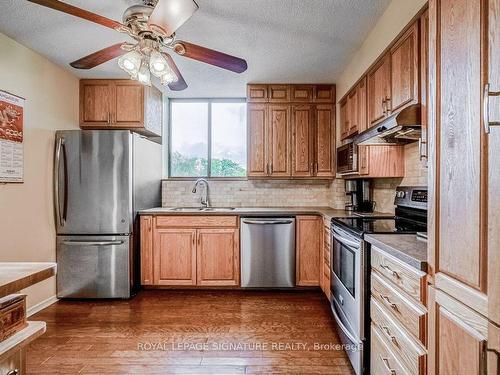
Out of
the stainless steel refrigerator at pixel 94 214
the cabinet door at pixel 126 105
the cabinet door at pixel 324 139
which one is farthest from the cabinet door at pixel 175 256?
the cabinet door at pixel 324 139

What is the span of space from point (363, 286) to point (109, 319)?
7.24ft

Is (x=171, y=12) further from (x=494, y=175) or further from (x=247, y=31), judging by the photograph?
(x=494, y=175)

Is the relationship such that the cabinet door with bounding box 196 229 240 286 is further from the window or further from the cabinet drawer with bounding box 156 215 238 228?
the window

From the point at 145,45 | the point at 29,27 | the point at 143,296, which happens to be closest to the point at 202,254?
the point at 143,296

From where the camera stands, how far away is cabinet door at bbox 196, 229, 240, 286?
346 cm

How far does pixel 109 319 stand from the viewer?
2768 millimetres

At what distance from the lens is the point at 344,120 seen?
335cm

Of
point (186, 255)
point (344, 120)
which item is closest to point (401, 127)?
point (344, 120)

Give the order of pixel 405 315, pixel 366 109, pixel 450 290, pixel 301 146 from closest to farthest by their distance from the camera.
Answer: pixel 450 290
pixel 405 315
pixel 366 109
pixel 301 146

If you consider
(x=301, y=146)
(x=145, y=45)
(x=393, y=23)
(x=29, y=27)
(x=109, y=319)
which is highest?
(x=29, y=27)

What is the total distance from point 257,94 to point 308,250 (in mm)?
1948

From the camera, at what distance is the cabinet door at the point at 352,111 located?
2.90 meters

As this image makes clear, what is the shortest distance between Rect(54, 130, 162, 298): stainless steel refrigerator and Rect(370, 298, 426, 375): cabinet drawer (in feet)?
8.20

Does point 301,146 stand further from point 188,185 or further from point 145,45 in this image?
point 145,45
